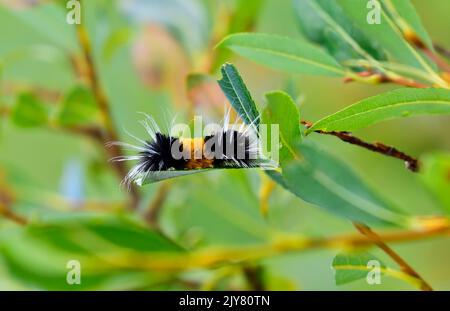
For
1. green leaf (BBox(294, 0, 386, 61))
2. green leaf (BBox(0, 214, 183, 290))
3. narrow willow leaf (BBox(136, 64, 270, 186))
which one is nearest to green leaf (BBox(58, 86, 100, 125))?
green leaf (BBox(0, 214, 183, 290))

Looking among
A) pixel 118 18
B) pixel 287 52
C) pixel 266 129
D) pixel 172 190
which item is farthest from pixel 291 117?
pixel 118 18

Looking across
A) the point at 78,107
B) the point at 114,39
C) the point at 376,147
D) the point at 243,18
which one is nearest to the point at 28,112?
the point at 78,107

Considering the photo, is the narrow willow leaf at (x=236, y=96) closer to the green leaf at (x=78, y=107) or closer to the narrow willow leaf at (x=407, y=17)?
the narrow willow leaf at (x=407, y=17)

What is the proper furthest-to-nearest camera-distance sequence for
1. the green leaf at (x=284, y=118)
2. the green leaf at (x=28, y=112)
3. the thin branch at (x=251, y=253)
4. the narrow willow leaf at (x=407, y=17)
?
1. the green leaf at (x=28, y=112)
2. the thin branch at (x=251, y=253)
3. the narrow willow leaf at (x=407, y=17)
4. the green leaf at (x=284, y=118)

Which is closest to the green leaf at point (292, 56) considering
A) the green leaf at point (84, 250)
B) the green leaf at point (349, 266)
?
the green leaf at point (349, 266)

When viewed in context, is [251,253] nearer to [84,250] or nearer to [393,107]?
[84,250]

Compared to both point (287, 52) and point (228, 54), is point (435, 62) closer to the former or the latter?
point (287, 52)
